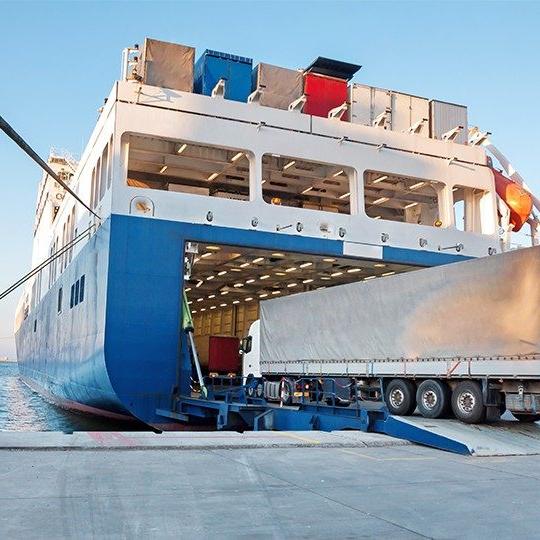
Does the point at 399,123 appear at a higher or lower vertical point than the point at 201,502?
higher

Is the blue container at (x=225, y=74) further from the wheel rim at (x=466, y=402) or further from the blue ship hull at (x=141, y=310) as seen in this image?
Result: the wheel rim at (x=466, y=402)

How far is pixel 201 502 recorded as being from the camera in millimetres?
6305

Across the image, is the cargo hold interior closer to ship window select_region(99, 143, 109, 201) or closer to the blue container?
ship window select_region(99, 143, 109, 201)

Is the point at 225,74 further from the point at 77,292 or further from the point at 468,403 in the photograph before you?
the point at 468,403

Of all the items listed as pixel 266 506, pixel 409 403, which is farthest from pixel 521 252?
pixel 266 506

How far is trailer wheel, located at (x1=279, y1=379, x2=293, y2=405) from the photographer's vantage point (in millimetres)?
17000

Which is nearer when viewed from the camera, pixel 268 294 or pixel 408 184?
pixel 408 184

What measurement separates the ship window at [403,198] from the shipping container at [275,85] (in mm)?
4052

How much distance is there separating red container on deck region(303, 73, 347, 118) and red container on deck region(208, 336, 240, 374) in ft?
40.4

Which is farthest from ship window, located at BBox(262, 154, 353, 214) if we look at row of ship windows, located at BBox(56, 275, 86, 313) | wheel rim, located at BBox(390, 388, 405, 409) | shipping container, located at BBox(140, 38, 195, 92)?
wheel rim, located at BBox(390, 388, 405, 409)

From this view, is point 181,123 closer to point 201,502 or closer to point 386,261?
point 386,261

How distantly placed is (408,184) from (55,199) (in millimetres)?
27051

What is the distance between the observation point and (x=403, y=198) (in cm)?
2700

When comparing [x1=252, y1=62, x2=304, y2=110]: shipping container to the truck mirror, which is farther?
[x1=252, y1=62, x2=304, y2=110]: shipping container
